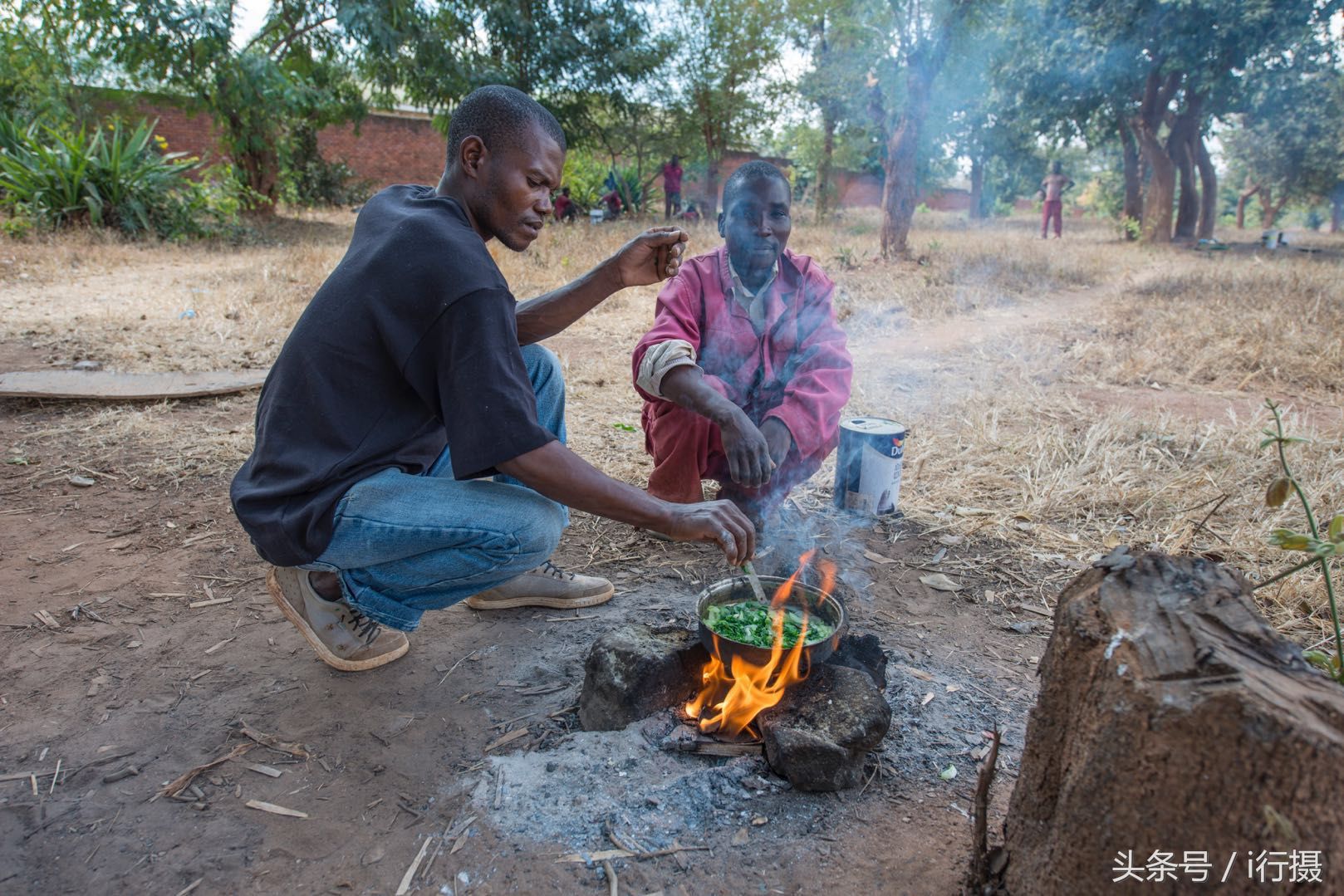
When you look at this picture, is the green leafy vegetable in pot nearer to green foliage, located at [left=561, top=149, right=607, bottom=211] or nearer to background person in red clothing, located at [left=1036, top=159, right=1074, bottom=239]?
green foliage, located at [left=561, top=149, right=607, bottom=211]

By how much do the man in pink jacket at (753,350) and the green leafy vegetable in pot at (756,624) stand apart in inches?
27.3

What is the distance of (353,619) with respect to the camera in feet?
7.50

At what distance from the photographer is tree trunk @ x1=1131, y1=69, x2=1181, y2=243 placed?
15.6 meters

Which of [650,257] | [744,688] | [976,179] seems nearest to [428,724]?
[744,688]

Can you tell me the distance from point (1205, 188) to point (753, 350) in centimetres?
2002

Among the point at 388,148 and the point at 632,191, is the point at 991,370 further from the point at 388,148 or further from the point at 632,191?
the point at 388,148

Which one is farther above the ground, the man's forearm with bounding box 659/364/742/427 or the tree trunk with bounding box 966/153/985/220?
the tree trunk with bounding box 966/153/985/220

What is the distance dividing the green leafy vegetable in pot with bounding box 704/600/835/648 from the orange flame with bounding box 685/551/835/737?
0.04 metres

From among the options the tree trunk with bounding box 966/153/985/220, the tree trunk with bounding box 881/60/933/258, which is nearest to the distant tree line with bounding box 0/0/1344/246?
the tree trunk with bounding box 881/60/933/258

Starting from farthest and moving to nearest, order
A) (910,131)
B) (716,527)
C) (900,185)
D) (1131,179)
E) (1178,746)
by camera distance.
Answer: (1131,179) → (900,185) → (910,131) → (716,527) → (1178,746)

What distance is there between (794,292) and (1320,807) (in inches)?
94.4

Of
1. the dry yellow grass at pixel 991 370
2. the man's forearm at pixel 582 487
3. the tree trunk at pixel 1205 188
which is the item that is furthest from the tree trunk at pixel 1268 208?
the man's forearm at pixel 582 487

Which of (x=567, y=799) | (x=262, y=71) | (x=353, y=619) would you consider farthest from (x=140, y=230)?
(x=567, y=799)

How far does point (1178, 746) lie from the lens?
3.20 ft
